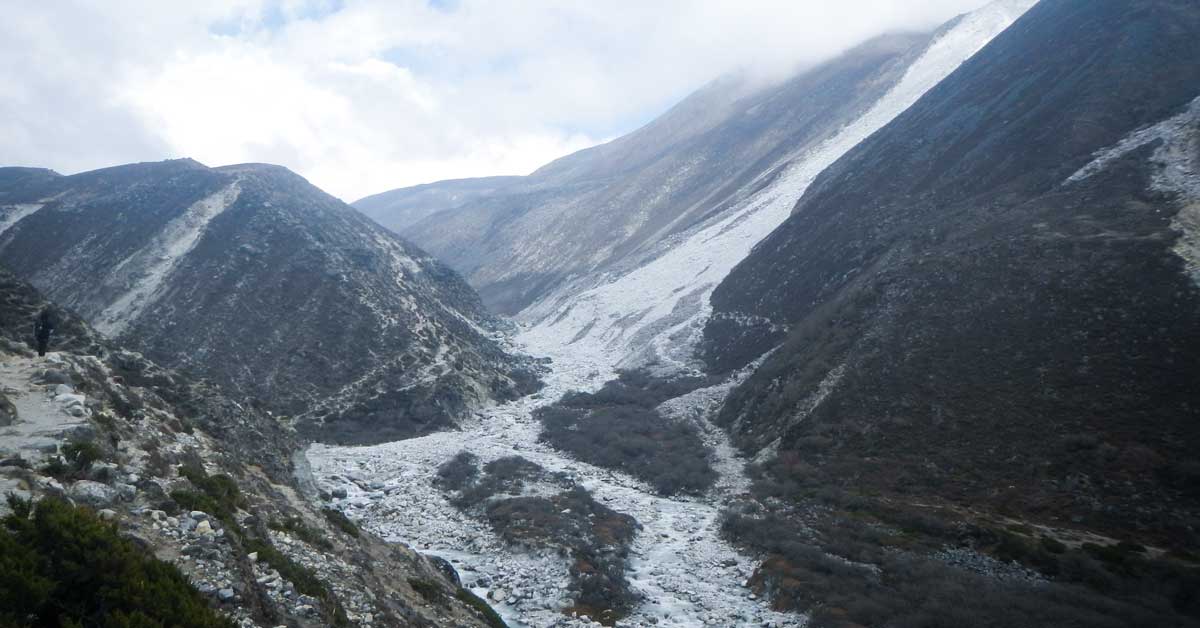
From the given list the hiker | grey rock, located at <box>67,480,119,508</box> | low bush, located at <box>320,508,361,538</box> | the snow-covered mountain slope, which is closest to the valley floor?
low bush, located at <box>320,508,361,538</box>

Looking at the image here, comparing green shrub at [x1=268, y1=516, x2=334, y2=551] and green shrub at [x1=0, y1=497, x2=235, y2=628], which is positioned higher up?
green shrub at [x1=0, y1=497, x2=235, y2=628]

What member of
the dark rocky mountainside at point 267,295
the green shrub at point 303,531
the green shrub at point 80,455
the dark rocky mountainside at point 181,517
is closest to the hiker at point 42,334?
the dark rocky mountainside at point 181,517

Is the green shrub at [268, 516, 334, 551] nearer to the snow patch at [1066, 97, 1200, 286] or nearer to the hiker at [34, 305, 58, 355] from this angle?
the hiker at [34, 305, 58, 355]

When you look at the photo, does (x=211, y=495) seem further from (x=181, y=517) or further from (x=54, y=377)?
(x=54, y=377)

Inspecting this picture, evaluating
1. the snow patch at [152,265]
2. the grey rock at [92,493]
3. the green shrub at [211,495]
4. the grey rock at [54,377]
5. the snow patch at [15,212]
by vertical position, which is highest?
the snow patch at [15,212]

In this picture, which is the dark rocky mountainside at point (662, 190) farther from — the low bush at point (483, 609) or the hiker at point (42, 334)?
the low bush at point (483, 609)

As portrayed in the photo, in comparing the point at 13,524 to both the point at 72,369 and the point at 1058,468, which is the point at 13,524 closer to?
the point at 72,369
